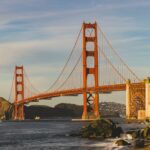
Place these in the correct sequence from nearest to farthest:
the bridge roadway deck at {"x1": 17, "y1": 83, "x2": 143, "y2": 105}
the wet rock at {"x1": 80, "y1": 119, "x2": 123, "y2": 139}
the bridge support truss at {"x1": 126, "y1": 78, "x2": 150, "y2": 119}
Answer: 1. the wet rock at {"x1": 80, "y1": 119, "x2": 123, "y2": 139}
2. the bridge roadway deck at {"x1": 17, "y1": 83, "x2": 143, "y2": 105}
3. the bridge support truss at {"x1": 126, "y1": 78, "x2": 150, "y2": 119}

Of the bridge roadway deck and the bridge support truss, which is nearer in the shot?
the bridge roadway deck

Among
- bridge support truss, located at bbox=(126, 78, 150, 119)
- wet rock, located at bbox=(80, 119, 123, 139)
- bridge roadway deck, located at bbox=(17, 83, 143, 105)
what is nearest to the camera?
wet rock, located at bbox=(80, 119, 123, 139)

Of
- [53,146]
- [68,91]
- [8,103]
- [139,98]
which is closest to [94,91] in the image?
[68,91]

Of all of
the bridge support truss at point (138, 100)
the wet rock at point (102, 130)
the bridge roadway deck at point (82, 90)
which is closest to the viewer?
the wet rock at point (102, 130)

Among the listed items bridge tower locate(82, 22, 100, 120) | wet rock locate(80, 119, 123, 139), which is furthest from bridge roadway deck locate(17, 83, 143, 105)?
wet rock locate(80, 119, 123, 139)

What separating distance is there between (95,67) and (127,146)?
62.6 m

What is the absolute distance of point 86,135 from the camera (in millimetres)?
63062

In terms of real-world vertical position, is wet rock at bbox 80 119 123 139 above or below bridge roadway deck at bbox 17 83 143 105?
below

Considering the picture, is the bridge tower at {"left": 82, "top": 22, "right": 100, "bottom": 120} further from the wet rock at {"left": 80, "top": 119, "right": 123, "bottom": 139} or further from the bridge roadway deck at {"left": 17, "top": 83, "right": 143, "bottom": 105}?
the wet rock at {"left": 80, "top": 119, "right": 123, "bottom": 139}

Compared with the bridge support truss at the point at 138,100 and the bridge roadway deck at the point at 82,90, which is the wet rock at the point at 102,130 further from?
the bridge support truss at the point at 138,100

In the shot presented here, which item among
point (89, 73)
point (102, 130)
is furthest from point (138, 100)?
point (102, 130)

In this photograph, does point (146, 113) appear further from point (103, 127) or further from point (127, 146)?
point (127, 146)

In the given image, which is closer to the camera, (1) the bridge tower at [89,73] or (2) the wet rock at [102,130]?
(2) the wet rock at [102,130]

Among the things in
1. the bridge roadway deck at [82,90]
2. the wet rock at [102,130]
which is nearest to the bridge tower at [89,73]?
the bridge roadway deck at [82,90]
